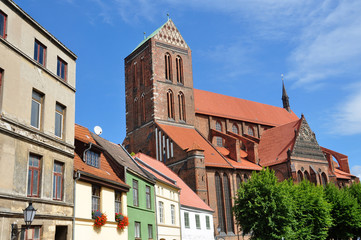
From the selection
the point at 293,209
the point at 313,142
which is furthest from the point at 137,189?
the point at 313,142

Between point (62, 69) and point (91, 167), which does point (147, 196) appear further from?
point (62, 69)

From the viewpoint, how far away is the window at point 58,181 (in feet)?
49.6

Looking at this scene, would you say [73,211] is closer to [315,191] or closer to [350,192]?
[315,191]

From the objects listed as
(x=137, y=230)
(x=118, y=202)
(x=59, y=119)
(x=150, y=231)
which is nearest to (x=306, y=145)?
(x=150, y=231)

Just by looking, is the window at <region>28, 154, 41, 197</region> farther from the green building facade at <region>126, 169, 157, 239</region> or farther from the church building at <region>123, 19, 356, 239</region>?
the church building at <region>123, 19, 356, 239</region>

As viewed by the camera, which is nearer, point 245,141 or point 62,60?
point 62,60

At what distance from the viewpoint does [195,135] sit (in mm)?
50344

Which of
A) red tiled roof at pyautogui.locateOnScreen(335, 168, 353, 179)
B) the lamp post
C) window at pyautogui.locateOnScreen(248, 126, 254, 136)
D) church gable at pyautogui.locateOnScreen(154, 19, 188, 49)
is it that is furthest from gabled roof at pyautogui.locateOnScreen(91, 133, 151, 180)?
red tiled roof at pyautogui.locateOnScreen(335, 168, 353, 179)

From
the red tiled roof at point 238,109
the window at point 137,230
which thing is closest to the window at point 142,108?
the red tiled roof at point 238,109

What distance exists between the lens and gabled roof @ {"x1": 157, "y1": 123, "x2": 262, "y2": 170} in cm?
4512

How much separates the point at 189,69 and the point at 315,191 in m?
25.2

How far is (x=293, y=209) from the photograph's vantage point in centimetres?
3244

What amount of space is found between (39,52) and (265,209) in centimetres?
2246

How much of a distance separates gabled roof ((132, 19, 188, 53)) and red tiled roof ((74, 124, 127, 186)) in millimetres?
33104
